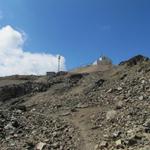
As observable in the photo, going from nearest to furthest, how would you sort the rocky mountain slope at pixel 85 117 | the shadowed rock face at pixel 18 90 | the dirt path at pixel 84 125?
the rocky mountain slope at pixel 85 117 → the dirt path at pixel 84 125 → the shadowed rock face at pixel 18 90

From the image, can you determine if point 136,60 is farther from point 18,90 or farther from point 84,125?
point 84,125

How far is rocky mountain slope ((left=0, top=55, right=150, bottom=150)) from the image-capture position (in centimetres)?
1997

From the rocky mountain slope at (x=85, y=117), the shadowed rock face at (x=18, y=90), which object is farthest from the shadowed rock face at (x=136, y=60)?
the shadowed rock face at (x=18, y=90)

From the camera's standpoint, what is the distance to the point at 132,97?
27.9m

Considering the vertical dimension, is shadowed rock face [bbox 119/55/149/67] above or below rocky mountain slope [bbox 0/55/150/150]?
above

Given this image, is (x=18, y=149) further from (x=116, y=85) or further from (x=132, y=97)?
(x=116, y=85)

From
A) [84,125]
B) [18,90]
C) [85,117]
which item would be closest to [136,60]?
[18,90]

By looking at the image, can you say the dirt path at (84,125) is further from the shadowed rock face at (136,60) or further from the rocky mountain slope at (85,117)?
the shadowed rock face at (136,60)

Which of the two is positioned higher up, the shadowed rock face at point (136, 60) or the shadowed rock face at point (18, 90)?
the shadowed rock face at point (136, 60)

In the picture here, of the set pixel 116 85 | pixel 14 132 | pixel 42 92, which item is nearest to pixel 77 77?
pixel 42 92

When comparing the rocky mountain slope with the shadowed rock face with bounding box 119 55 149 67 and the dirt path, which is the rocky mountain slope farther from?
the shadowed rock face with bounding box 119 55 149 67

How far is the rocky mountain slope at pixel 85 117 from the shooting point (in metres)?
20.0

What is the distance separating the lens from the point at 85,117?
26.0 meters

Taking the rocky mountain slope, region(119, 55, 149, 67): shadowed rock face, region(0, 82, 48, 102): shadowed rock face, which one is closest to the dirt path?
the rocky mountain slope
